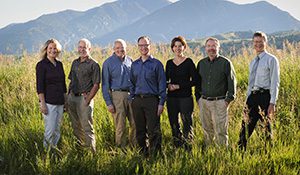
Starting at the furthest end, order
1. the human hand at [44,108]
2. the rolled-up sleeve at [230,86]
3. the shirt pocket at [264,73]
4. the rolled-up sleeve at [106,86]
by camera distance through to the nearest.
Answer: the rolled-up sleeve at [106,86] → the human hand at [44,108] → the rolled-up sleeve at [230,86] → the shirt pocket at [264,73]

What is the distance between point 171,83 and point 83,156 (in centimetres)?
188

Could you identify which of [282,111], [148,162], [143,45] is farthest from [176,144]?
[282,111]

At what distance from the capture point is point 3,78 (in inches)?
381

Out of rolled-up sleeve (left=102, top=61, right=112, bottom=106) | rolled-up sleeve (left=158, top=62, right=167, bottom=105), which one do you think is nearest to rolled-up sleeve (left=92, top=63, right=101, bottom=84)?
rolled-up sleeve (left=102, top=61, right=112, bottom=106)

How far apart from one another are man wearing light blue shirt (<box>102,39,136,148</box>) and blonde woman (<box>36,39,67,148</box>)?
782 millimetres

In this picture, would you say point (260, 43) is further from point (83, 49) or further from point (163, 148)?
point (83, 49)

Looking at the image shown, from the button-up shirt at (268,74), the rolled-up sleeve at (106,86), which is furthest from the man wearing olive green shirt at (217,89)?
the rolled-up sleeve at (106,86)

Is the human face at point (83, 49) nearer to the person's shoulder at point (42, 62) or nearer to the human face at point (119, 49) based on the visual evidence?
the human face at point (119, 49)

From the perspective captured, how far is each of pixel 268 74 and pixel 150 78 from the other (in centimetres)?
187

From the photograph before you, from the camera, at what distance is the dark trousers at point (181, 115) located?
5613 millimetres

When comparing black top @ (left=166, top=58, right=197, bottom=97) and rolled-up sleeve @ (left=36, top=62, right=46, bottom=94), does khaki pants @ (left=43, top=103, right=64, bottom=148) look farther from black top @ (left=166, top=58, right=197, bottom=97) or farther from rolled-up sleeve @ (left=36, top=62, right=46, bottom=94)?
black top @ (left=166, top=58, right=197, bottom=97)

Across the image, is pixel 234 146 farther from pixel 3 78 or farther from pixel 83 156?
pixel 3 78

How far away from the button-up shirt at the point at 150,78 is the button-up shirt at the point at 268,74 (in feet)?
4.85

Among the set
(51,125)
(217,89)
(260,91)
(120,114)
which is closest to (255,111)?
(260,91)
